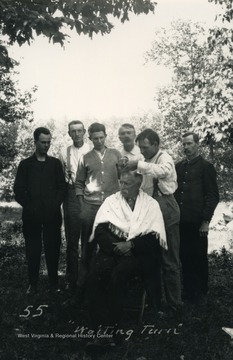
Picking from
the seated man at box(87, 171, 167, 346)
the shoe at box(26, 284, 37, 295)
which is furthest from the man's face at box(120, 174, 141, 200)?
the shoe at box(26, 284, 37, 295)

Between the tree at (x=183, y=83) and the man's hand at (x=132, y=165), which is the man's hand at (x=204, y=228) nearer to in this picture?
the man's hand at (x=132, y=165)

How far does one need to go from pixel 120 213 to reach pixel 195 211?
46.8 inches

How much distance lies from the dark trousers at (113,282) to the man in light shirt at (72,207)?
1.24 m

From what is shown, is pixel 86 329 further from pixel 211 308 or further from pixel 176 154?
pixel 176 154

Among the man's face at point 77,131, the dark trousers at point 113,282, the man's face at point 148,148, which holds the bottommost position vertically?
the dark trousers at point 113,282

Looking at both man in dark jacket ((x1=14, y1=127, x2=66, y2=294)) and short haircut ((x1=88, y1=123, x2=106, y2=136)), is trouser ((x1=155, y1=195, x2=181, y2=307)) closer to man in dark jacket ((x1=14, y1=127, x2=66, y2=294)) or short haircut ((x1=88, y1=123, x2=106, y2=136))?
short haircut ((x1=88, y1=123, x2=106, y2=136))

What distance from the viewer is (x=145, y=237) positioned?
465 centimetres

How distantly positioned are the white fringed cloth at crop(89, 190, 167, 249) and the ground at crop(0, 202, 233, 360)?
2.99 feet

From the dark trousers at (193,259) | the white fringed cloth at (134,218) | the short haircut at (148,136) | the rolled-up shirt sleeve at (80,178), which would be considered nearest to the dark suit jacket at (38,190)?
the rolled-up shirt sleeve at (80,178)

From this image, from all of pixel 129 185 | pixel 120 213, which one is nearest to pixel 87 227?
pixel 120 213

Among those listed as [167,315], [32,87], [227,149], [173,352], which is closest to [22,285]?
[167,315]

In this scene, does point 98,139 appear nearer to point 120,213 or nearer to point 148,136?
point 148,136

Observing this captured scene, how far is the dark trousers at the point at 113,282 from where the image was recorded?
13.6 ft

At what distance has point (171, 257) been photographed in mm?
5262
